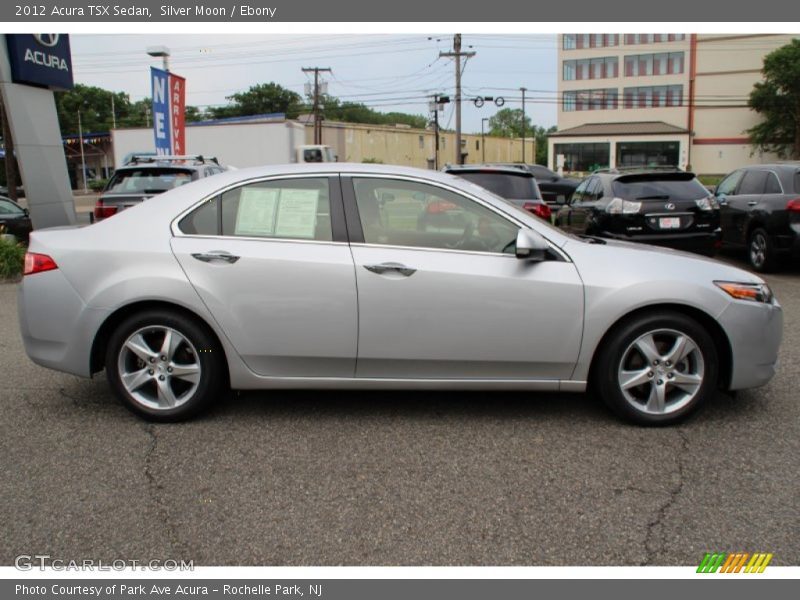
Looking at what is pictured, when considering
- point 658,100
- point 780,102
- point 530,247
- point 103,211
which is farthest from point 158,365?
point 658,100

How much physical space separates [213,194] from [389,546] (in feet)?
8.33

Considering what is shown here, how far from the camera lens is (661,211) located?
31.2 feet

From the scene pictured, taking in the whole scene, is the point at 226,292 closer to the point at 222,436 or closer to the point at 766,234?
the point at 222,436

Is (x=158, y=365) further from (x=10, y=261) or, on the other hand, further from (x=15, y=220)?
(x=15, y=220)

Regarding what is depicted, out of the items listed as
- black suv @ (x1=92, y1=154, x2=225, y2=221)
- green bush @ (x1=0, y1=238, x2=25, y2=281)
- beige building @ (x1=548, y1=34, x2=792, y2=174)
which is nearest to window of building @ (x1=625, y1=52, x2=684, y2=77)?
beige building @ (x1=548, y1=34, x2=792, y2=174)

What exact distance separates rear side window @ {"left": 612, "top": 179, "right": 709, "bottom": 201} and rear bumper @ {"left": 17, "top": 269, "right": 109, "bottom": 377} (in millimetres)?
7351

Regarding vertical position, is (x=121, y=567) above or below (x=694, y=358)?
below

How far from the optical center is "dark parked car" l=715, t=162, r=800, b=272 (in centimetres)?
1009

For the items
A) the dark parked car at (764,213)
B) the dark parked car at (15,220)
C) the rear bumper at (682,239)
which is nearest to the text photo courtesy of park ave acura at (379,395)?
the rear bumper at (682,239)

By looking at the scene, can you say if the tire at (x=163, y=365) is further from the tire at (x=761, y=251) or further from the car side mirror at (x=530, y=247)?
the tire at (x=761, y=251)

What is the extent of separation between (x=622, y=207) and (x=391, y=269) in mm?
6162

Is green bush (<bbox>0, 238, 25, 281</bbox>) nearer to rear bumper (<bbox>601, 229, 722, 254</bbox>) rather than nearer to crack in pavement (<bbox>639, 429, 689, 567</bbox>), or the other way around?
rear bumper (<bbox>601, 229, 722, 254</bbox>)

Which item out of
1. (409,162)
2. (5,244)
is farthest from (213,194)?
(409,162)

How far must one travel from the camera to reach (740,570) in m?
2.96
